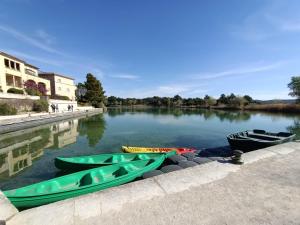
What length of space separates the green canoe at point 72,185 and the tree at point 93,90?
50.2 meters

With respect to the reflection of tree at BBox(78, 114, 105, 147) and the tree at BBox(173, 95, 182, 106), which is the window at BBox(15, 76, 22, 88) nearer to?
the reflection of tree at BBox(78, 114, 105, 147)

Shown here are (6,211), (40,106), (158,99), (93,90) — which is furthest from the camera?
(158,99)

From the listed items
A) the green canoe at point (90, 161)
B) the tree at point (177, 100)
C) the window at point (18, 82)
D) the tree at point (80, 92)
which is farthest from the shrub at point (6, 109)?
the tree at point (177, 100)

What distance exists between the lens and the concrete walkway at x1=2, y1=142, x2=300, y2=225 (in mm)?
2652

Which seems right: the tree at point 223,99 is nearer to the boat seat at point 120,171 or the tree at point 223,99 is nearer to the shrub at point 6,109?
the shrub at point 6,109

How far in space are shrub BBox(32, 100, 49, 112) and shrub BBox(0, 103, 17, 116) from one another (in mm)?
5433

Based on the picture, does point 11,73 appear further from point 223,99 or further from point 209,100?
point 209,100

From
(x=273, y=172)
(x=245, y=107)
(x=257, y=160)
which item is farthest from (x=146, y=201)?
(x=245, y=107)

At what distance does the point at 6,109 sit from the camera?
19.5 m

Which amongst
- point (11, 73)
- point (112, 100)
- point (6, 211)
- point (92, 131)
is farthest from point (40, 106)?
point (112, 100)

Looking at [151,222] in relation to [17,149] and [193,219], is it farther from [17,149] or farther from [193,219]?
[17,149]

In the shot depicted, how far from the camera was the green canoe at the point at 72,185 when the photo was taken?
12.1 feet

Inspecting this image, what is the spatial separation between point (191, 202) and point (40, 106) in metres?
29.9

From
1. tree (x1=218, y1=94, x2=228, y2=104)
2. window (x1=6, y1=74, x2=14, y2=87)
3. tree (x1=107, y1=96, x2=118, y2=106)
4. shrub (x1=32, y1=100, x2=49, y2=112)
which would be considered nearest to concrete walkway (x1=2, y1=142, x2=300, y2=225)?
shrub (x1=32, y1=100, x2=49, y2=112)
